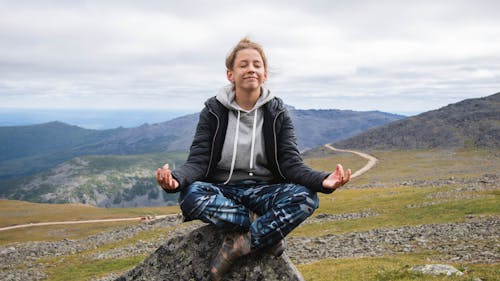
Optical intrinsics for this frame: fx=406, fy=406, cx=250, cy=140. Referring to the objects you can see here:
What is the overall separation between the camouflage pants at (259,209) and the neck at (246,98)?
6.16 ft

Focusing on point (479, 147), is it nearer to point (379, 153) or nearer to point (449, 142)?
point (449, 142)

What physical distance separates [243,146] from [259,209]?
1.35m

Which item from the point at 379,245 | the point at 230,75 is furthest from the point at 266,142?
the point at 379,245

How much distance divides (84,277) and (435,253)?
1151 inches

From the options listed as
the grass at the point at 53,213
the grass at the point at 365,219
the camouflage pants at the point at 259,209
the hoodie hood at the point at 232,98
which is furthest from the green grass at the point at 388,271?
the grass at the point at 53,213

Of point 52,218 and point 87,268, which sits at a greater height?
point 87,268

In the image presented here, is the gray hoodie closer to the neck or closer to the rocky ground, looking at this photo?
the neck

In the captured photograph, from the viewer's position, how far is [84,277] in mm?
36531

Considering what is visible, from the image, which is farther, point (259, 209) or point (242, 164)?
point (242, 164)

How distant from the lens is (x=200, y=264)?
827 centimetres

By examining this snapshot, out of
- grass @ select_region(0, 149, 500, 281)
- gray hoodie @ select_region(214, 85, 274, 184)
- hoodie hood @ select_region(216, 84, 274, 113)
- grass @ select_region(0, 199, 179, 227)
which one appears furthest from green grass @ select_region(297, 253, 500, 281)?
grass @ select_region(0, 199, 179, 227)

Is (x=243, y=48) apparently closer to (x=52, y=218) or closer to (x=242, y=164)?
(x=242, y=164)

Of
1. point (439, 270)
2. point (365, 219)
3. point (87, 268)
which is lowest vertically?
point (87, 268)

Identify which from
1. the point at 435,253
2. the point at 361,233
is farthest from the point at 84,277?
the point at 435,253
